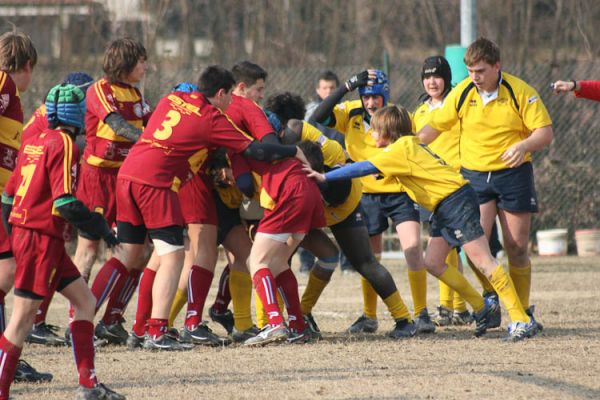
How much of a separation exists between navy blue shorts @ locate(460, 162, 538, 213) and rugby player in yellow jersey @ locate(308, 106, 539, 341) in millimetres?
552

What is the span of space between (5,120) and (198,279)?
183 centimetres

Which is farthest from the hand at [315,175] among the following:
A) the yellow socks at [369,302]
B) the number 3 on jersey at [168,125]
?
the yellow socks at [369,302]

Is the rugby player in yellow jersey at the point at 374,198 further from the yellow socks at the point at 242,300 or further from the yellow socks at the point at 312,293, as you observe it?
the yellow socks at the point at 242,300

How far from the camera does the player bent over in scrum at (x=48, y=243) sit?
5758mm

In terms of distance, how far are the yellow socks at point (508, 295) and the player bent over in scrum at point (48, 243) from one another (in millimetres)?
2965

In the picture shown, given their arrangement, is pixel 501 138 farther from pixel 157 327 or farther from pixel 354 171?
pixel 157 327

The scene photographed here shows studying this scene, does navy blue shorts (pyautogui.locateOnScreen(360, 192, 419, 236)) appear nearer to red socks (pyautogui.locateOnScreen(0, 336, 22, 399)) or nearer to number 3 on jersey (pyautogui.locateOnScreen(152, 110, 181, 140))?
number 3 on jersey (pyautogui.locateOnScreen(152, 110, 181, 140))

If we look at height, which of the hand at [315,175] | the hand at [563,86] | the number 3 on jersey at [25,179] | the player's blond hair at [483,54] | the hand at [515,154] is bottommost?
the hand at [315,175]

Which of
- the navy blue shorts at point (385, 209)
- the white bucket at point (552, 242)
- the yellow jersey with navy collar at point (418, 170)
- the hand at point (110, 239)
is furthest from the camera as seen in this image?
the white bucket at point (552, 242)

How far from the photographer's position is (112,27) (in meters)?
19.3

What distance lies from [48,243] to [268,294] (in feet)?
7.01

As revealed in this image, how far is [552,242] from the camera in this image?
15164 mm

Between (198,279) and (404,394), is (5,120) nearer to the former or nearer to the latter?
(198,279)

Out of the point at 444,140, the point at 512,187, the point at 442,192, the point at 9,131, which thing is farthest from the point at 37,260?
the point at 444,140
